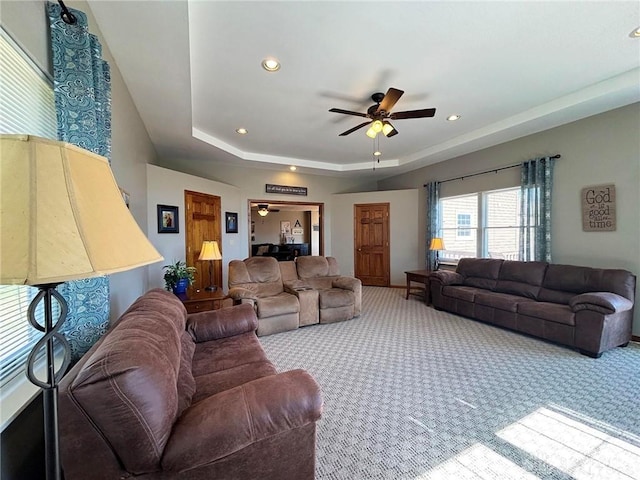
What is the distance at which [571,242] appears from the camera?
385 centimetres

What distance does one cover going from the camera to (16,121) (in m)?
1.12

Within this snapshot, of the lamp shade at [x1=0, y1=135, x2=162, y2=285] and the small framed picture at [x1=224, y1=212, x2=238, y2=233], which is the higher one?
the small framed picture at [x1=224, y1=212, x2=238, y2=233]

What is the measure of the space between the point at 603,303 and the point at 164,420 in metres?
3.96

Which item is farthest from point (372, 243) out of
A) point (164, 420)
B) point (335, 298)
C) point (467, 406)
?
point (164, 420)

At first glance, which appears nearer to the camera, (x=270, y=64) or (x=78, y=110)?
(x=78, y=110)

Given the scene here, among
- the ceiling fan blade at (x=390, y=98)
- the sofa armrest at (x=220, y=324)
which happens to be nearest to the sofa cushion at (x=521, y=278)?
the ceiling fan blade at (x=390, y=98)

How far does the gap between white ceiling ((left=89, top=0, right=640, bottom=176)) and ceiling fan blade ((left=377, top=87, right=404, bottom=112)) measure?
271 millimetres

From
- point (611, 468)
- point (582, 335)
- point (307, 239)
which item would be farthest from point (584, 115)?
point (307, 239)

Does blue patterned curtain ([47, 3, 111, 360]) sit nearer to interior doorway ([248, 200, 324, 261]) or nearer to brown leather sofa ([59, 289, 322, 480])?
brown leather sofa ([59, 289, 322, 480])

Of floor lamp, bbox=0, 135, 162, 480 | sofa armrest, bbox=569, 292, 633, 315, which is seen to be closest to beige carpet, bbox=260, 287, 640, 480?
sofa armrest, bbox=569, 292, 633, 315

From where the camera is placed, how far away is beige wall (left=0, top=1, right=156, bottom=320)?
45.0 inches

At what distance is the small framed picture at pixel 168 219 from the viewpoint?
415cm

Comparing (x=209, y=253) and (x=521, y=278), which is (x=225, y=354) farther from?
(x=521, y=278)

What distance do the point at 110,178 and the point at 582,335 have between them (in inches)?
166
